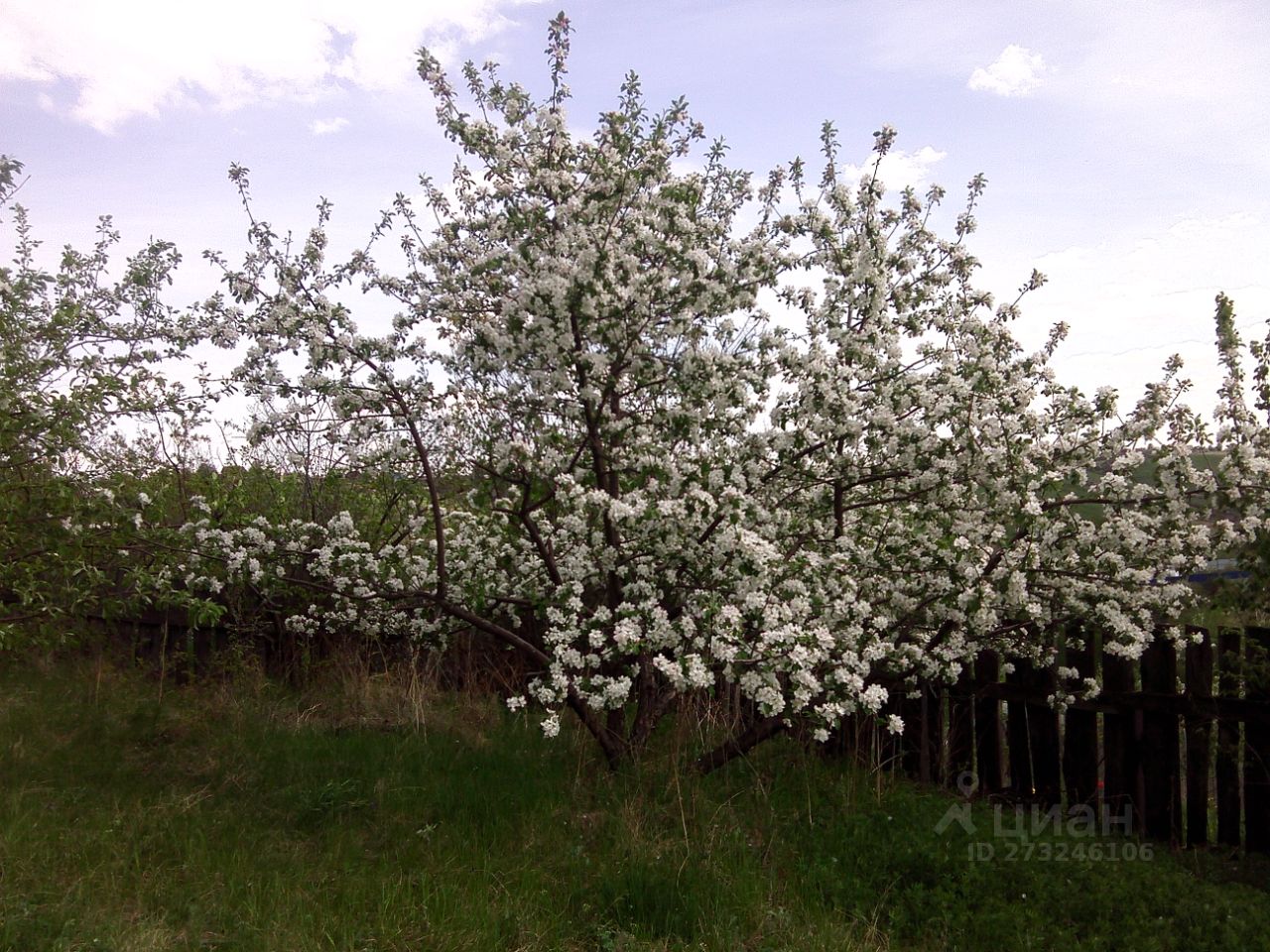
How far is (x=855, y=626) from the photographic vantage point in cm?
561

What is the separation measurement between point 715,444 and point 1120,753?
331cm

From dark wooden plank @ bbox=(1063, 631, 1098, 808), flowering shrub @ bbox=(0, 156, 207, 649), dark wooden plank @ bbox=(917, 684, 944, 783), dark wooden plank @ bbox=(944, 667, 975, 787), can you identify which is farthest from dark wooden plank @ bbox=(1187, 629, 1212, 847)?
flowering shrub @ bbox=(0, 156, 207, 649)

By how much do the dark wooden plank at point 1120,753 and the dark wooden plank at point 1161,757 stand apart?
0.06m

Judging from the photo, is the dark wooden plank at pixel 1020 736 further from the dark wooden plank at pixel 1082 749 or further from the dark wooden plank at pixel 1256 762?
the dark wooden plank at pixel 1256 762

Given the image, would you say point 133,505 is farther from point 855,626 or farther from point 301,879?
point 855,626

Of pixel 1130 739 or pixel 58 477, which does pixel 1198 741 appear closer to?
pixel 1130 739

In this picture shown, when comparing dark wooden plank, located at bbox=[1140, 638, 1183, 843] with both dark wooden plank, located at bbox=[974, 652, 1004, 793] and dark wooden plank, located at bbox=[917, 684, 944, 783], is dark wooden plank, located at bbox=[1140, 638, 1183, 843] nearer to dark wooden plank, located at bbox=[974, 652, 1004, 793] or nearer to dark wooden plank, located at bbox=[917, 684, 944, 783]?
dark wooden plank, located at bbox=[974, 652, 1004, 793]

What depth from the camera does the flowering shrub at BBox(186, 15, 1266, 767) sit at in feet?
18.2

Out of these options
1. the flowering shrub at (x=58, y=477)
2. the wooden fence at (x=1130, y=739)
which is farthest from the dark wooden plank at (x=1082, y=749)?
the flowering shrub at (x=58, y=477)

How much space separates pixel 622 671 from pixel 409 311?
2864mm

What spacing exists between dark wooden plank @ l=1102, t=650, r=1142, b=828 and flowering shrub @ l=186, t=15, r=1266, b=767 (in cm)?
43

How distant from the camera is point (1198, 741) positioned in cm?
604

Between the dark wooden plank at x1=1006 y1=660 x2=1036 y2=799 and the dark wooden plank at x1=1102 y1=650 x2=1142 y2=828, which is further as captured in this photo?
the dark wooden plank at x1=1006 y1=660 x2=1036 y2=799

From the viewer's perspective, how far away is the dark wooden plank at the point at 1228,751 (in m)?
5.86
